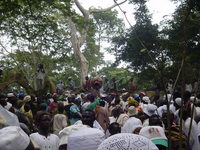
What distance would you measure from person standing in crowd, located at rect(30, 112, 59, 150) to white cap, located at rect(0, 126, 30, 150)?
173cm

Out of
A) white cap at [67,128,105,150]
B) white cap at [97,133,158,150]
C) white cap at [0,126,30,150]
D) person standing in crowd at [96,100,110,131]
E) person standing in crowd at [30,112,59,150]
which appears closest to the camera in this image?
white cap at [97,133,158,150]

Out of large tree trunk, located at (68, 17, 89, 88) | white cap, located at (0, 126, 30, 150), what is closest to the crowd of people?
white cap, located at (0, 126, 30, 150)

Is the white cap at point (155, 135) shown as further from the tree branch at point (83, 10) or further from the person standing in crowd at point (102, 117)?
the tree branch at point (83, 10)

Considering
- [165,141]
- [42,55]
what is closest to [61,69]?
[42,55]

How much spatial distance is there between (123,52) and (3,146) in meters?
21.7

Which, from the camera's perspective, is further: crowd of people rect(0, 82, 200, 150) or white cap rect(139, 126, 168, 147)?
white cap rect(139, 126, 168, 147)

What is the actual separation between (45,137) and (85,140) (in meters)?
1.40

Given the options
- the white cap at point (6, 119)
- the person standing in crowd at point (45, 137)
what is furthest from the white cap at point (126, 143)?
the person standing in crowd at point (45, 137)

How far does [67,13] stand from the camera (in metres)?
10.5

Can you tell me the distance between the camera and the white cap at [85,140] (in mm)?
2467

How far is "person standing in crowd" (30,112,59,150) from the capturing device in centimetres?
364

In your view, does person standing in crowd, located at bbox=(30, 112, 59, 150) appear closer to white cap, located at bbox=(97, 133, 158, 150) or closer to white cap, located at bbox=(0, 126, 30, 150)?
white cap, located at bbox=(0, 126, 30, 150)

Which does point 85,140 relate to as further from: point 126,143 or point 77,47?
point 77,47

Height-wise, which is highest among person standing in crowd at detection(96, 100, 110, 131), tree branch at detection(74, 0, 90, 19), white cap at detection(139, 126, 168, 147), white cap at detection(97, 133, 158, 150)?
tree branch at detection(74, 0, 90, 19)
